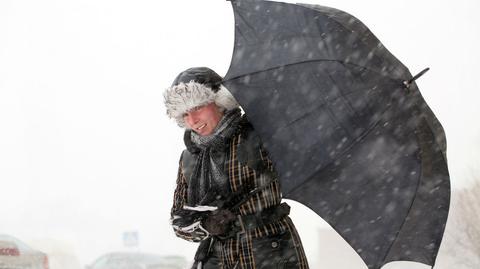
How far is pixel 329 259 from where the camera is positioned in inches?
621

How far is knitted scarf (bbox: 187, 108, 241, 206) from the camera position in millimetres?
2545

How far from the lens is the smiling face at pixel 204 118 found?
2.55 m

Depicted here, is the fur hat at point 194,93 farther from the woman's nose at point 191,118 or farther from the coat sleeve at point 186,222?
the coat sleeve at point 186,222

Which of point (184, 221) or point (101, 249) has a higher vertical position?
point (184, 221)

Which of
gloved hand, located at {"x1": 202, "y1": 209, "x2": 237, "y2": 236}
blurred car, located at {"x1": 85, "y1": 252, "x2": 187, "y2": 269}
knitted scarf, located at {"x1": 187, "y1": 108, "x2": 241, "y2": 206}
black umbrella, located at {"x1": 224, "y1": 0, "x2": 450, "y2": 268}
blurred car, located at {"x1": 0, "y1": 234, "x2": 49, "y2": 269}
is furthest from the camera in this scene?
blurred car, located at {"x1": 85, "y1": 252, "x2": 187, "y2": 269}

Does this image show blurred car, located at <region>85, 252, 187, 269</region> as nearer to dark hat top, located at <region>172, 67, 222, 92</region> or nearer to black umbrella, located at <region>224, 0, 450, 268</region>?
dark hat top, located at <region>172, 67, 222, 92</region>

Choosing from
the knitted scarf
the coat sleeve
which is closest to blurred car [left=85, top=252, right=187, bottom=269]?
the coat sleeve

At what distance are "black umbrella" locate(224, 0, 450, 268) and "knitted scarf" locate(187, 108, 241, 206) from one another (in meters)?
0.32

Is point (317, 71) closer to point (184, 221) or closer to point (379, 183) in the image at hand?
point (379, 183)

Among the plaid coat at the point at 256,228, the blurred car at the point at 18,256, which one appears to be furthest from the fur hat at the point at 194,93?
the blurred car at the point at 18,256

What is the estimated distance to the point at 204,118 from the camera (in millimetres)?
2561

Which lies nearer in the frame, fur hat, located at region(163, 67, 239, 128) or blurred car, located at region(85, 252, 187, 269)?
fur hat, located at region(163, 67, 239, 128)

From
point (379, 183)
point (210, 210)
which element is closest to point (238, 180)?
point (210, 210)

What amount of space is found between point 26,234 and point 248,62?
22.4m
